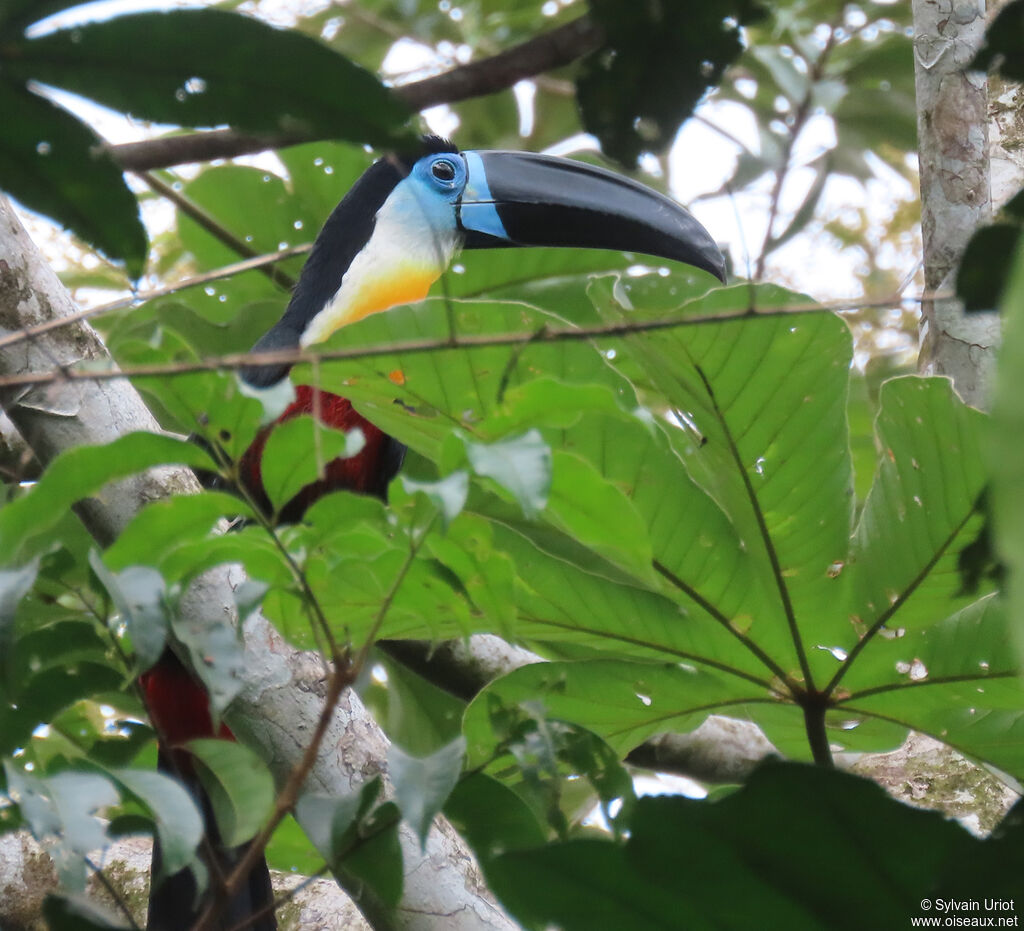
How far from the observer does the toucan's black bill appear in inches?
94.3

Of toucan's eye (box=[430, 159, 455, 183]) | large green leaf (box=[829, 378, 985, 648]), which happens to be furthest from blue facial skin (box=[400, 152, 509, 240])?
large green leaf (box=[829, 378, 985, 648])

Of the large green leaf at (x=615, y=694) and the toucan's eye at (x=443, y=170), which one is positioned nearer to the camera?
the large green leaf at (x=615, y=694)

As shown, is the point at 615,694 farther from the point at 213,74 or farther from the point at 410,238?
the point at 410,238

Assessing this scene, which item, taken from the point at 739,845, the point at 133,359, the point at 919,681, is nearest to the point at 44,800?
the point at 133,359

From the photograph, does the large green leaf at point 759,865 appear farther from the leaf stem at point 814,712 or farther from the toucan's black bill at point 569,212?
the toucan's black bill at point 569,212

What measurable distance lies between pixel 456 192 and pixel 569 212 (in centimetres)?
34

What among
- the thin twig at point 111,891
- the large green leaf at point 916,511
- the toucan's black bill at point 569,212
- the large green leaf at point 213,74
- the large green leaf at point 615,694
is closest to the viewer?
the large green leaf at point 213,74

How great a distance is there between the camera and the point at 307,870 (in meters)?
1.43

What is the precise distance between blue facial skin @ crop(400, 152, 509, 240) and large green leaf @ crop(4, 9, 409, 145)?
6.44 ft

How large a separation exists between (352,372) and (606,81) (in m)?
0.44

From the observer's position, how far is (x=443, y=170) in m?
2.83

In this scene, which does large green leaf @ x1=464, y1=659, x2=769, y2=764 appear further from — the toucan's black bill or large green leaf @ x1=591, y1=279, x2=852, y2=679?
the toucan's black bill

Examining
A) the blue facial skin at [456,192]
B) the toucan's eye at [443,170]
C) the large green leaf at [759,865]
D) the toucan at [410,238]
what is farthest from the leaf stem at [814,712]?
the toucan's eye at [443,170]

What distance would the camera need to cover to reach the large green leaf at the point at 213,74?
74 centimetres
